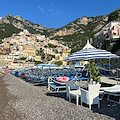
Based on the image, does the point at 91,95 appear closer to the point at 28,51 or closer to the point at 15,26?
the point at 28,51

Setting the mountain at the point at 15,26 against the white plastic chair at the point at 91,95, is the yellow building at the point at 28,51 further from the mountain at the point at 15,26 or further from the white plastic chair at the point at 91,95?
the white plastic chair at the point at 91,95

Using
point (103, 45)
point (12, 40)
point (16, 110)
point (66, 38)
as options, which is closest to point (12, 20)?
point (12, 40)

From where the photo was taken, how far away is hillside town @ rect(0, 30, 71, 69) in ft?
258

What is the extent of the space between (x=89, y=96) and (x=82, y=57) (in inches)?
55.1

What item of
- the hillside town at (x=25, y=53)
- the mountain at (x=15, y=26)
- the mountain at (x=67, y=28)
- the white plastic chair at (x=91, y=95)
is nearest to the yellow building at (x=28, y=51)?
the hillside town at (x=25, y=53)

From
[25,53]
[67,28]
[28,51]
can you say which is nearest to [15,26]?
[67,28]

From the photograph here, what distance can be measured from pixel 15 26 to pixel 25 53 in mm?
80519

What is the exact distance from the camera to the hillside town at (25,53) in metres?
78.8

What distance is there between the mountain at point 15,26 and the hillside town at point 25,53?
20087 millimetres

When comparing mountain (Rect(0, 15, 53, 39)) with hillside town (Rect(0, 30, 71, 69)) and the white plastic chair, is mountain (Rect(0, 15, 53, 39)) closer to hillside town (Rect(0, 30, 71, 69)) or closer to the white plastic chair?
hillside town (Rect(0, 30, 71, 69))

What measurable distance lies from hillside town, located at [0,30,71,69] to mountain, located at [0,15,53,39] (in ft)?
65.9

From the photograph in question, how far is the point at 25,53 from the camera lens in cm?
10225

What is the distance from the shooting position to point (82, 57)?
4879mm

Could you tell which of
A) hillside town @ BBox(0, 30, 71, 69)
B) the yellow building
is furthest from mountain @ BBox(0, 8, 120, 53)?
the yellow building
